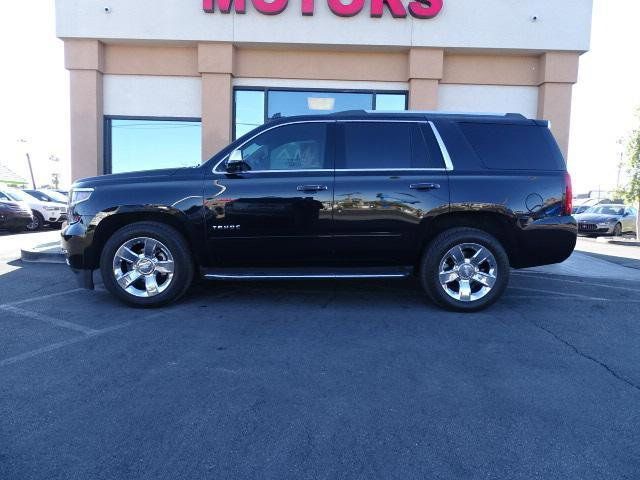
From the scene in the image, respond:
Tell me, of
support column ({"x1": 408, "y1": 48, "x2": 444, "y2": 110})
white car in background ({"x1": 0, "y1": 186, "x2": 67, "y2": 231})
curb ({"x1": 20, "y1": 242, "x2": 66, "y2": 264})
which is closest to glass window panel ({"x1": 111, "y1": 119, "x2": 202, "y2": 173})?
curb ({"x1": 20, "y1": 242, "x2": 66, "y2": 264})

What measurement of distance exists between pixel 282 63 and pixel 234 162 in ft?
18.8

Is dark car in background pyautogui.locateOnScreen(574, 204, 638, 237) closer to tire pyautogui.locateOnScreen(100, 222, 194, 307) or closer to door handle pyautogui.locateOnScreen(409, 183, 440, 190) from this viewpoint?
door handle pyautogui.locateOnScreen(409, 183, 440, 190)

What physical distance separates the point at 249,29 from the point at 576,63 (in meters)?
6.75

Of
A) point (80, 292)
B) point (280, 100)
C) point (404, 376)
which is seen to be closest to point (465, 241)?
point (404, 376)

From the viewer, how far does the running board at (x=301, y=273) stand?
505 centimetres

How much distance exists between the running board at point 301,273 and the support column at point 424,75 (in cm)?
568

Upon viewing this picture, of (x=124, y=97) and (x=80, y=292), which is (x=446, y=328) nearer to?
(x=80, y=292)

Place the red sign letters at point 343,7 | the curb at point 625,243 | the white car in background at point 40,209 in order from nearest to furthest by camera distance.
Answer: the red sign letters at point 343,7 < the curb at point 625,243 < the white car in background at point 40,209

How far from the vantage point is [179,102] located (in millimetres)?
10047

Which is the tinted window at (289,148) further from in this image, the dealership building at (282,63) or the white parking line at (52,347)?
the dealership building at (282,63)

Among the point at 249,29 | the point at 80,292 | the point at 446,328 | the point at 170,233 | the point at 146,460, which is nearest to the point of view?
the point at 146,460

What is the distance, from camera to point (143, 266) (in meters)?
5.09

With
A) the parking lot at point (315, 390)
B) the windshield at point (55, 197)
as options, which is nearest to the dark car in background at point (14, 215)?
the windshield at point (55, 197)

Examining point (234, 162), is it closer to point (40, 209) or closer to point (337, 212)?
point (337, 212)
